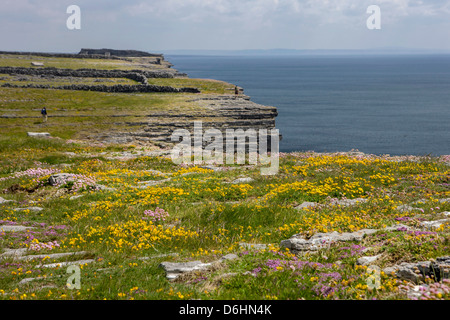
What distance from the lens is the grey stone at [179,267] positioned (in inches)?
373

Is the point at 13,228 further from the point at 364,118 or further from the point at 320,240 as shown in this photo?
the point at 364,118

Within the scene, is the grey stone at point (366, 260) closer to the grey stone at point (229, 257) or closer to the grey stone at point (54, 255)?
the grey stone at point (229, 257)

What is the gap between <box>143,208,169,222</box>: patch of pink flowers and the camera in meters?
14.7

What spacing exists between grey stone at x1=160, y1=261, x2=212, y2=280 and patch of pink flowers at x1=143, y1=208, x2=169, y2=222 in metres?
4.83

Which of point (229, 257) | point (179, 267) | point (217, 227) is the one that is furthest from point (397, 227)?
point (179, 267)

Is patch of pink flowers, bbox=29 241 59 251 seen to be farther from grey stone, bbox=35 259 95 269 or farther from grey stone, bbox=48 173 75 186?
grey stone, bbox=48 173 75 186

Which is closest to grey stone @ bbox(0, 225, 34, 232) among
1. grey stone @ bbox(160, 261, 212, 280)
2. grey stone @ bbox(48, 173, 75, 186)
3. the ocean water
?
grey stone @ bbox(48, 173, 75, 186)

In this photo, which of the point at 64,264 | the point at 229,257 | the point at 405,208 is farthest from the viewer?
the point at 405,208

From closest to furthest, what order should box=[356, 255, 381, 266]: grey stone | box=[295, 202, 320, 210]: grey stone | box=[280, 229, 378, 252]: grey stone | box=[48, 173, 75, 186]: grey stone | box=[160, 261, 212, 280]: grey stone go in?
1. box=[356, 255, 381, 266]: grey stone
2. box=[160, 261, 212, 280]: grey stone
3. box=[280, 229, 378, 252]: grey stone
4. box=[295, 202, 320, 210]: grey stone
5. box=[48, 173, 75, 186]: grey stone

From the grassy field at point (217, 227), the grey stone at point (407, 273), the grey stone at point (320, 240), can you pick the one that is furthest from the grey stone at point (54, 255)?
the grey stone at point (407, 273)

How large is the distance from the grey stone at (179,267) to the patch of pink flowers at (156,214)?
4.83 m

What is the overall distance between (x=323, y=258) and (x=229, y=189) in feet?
29.3

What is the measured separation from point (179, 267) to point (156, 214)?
556cm

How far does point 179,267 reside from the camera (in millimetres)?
9695
